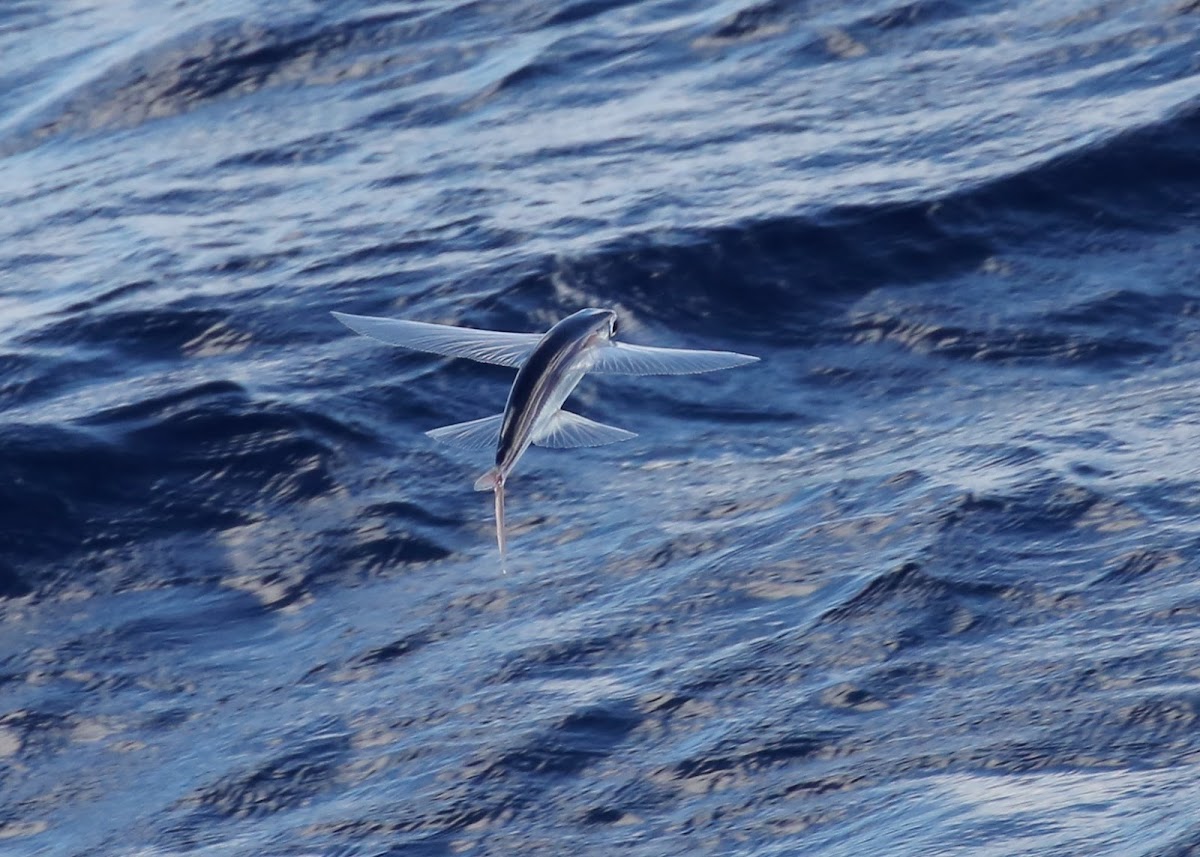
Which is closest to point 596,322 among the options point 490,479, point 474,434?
point 474,434

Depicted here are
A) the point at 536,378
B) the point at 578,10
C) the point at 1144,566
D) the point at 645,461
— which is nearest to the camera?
the point at 536,378

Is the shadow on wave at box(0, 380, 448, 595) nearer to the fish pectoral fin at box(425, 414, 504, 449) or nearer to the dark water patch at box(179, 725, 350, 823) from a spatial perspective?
the dark water patch at box(179, 725, 350, 823)

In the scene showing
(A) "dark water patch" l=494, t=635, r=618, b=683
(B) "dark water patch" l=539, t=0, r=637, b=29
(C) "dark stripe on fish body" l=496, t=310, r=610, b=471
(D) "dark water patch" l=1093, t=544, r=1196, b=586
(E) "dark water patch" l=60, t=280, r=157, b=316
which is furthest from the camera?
(B) "dark water patch" l=539, t=0, r=637, b=29

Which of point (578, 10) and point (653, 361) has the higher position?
point (578, 10)

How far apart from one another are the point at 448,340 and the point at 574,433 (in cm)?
68

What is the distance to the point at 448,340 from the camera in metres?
6.25

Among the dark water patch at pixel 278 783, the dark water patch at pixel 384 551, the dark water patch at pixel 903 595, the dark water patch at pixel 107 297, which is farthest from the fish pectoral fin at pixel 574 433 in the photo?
the dark water patch at pixel 107 297

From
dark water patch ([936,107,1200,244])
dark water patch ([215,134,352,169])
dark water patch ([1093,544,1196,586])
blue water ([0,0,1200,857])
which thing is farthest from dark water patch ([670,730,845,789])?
dark water patch ([215,134,352,169])

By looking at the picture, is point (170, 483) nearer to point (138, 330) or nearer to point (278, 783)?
point (138, 330)

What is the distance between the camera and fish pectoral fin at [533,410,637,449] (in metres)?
5.63

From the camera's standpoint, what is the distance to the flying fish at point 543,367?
553 cm

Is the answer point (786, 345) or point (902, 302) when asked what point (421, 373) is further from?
point (902, 302)

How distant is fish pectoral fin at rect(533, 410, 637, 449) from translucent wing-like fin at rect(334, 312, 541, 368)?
0.35m

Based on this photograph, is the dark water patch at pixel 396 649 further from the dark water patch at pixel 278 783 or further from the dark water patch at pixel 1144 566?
the dark water patch at pixel 1144 566
